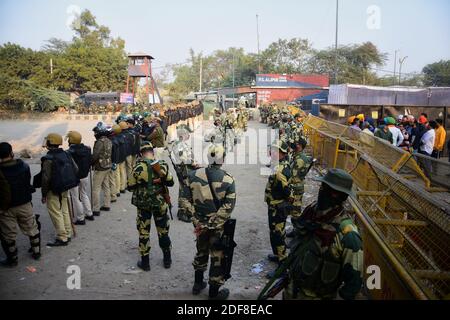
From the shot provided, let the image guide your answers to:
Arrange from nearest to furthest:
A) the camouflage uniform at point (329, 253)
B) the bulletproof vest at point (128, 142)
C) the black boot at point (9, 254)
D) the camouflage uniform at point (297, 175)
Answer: the camouflage uniform at point (329, 253)
the black boot at point (9, 254)
the camouflage uniform at point (297, 175)
the bulletproof vest at point (128, 142)

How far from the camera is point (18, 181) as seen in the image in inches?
176

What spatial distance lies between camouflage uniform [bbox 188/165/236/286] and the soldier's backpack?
7.41 feet

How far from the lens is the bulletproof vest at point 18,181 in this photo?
14.5 ft

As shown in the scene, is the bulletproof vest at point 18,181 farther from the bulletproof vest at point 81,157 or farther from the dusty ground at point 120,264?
the bulletproof vest at point 81,157

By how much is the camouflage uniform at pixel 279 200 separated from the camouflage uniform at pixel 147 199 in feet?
4.41

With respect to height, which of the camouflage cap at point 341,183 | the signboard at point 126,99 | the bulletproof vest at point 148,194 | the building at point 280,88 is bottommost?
the bulletproof vest at point 148,194

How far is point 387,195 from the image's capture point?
14.9 feet

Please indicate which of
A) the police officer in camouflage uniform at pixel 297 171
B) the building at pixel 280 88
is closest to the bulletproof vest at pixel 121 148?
the police officer in camouflage uniform at pixel 297 171

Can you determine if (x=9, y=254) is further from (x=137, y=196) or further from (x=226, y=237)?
(x=226, y=237)

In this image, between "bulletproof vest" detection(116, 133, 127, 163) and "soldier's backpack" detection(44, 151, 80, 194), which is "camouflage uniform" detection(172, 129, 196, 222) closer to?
"bulletproof vest" detection(116, 133, 127, 163)

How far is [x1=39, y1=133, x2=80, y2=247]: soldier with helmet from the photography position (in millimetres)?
4938

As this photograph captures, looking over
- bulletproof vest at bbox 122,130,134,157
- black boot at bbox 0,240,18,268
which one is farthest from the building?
black boot at bbox 0,240,18,268

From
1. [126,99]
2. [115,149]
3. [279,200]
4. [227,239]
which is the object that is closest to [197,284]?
[227,239]
